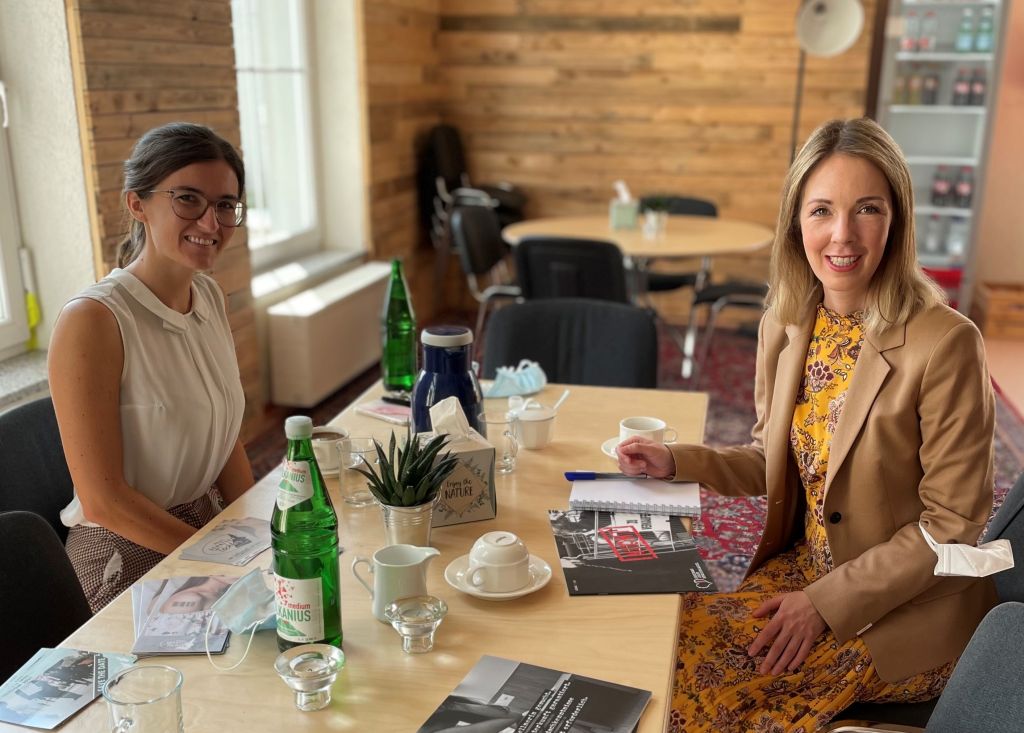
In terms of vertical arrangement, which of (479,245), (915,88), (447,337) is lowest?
(479,245)

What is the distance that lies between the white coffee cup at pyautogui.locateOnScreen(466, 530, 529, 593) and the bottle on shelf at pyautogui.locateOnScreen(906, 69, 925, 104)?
17.8 ft

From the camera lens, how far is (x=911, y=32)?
587 centimetres

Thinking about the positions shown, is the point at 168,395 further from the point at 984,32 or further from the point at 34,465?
the point at 984,32

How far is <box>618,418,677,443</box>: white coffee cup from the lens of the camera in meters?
1.89

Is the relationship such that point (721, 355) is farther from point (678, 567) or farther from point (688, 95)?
point (678, 567)

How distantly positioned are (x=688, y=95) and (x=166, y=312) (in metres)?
4.74

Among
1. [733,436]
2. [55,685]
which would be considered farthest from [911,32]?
[55,685]

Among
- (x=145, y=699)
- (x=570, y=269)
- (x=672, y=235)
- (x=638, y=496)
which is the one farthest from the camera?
(x=672, y=235)

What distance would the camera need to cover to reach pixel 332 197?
5.26 m

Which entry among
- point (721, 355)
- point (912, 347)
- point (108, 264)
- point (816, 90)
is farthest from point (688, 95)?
point (912, 347)

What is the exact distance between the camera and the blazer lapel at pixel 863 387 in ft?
5.15

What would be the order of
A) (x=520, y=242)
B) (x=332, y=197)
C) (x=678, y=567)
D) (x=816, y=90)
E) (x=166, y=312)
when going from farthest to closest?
1. (x=816, y=90)
2. (x=332, y=197)
3. (x=520, y=242)
4. (x=166, y=312)
5. (x=678, y=567)

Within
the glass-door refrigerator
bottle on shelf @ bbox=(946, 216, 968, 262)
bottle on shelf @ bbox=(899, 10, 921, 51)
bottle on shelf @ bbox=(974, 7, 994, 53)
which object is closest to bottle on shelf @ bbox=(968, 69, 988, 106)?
the glass-door refrigerator

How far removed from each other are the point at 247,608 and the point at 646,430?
879mm
